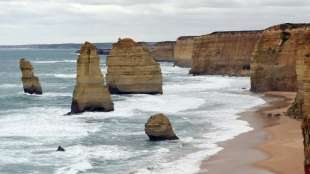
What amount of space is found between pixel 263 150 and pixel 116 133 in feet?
29.7

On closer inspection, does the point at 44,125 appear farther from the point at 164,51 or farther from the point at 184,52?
the point at 164,51

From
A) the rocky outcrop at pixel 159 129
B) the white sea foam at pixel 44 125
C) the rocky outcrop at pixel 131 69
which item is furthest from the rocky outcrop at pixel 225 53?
the rocky outcrop at pixel 159 129

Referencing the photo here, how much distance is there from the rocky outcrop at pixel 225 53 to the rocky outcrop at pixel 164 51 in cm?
5759

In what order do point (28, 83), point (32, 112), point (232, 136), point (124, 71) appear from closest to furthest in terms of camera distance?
1. point (232, 136)
2. point (32, 112)
3. point (124, 71)
4. point (28, 83)

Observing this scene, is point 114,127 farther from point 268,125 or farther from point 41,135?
point 268,125

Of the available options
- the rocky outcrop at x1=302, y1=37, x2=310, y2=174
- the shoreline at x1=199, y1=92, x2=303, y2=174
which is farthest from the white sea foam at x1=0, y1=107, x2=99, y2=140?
the rocky outcrop at x1=302, y1=37, x2=310, y2=174

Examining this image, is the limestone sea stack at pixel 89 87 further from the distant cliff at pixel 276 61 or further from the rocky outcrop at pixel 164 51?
the rocky outcrop at pixel 164 51

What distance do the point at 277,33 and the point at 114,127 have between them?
92.2ft

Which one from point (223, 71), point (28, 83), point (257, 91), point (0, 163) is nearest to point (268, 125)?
point (0, 163)

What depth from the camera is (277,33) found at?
60.3 metres

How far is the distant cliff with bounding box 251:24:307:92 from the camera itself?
5738 centimetres

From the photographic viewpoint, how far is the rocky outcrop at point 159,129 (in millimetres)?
30781

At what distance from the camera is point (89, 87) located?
42.0 meters

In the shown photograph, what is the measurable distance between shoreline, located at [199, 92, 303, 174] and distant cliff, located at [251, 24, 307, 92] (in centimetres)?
1574
